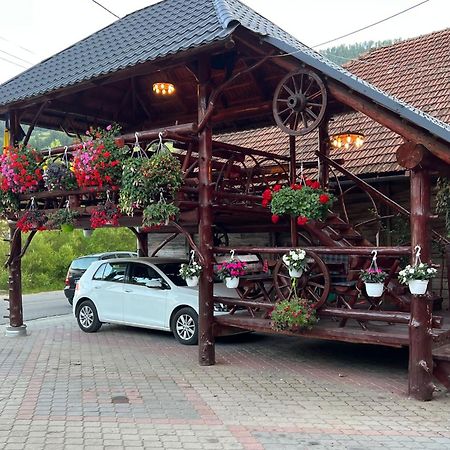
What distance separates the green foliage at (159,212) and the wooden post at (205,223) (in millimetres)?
705

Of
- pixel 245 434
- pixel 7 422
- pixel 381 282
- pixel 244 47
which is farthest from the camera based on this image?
pixel 244 47

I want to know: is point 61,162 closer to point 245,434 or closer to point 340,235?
point 340,235

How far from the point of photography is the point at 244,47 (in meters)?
7.91

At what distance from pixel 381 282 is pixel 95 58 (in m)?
5.85

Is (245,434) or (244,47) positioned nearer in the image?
(245,434)

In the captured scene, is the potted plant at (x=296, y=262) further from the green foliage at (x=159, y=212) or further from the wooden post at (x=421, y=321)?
the green foliage at (x=159, y=212)

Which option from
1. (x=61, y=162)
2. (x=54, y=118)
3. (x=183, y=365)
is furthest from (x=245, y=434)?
(x=54, y=118)

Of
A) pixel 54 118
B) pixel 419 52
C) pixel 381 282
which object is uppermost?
pixel 419 52

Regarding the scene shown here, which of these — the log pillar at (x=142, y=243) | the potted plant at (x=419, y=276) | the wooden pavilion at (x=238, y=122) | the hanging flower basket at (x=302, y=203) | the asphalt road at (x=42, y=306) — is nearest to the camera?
the potted plant at (x=419, y=276)

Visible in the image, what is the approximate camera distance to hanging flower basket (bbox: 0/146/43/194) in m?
9.45

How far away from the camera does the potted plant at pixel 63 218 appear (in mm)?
9305

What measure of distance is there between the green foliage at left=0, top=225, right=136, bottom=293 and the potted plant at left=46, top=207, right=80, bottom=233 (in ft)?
49.1

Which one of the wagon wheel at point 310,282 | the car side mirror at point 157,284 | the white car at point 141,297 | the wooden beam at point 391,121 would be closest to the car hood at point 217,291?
the white car at point 141,297

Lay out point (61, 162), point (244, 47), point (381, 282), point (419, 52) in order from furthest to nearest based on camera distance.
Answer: point (419, 52) → point (61, 162) → point (244, 47) → point (381, 282)
